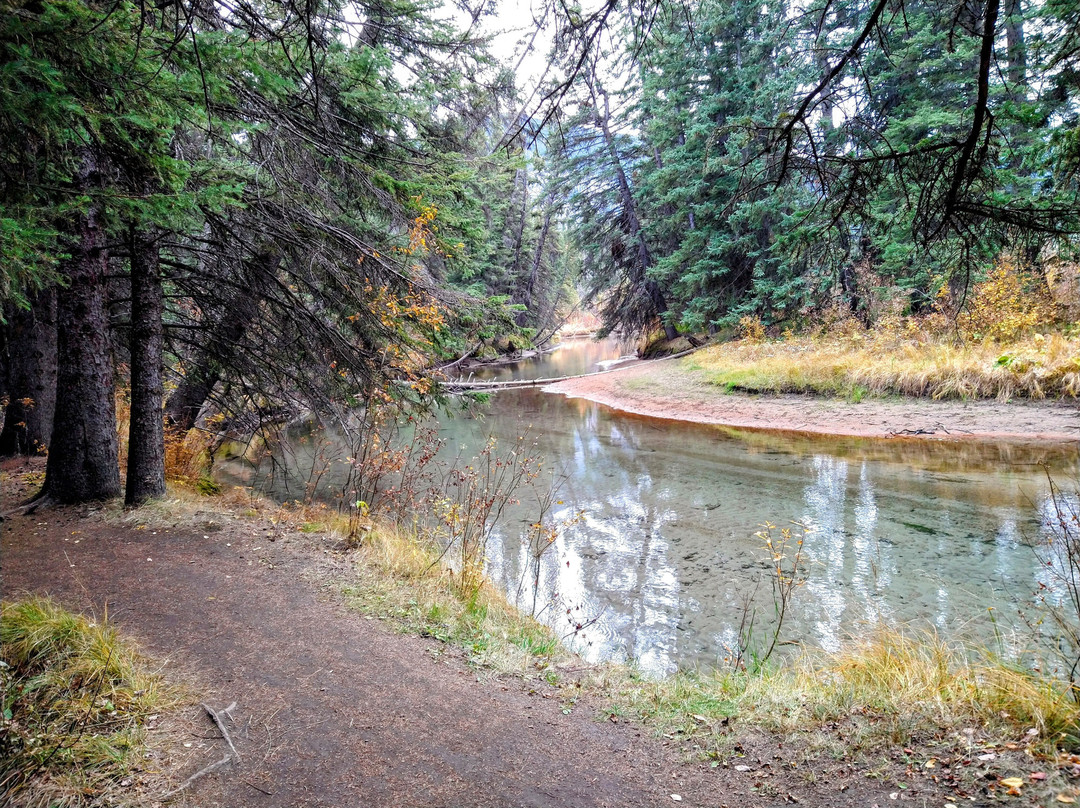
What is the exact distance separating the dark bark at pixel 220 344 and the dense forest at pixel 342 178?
49mm

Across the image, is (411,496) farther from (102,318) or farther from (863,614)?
(863,614)

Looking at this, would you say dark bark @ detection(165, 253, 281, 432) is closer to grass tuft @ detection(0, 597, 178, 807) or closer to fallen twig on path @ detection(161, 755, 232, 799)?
grass tuft @ detection(0, 597, 178, 807)

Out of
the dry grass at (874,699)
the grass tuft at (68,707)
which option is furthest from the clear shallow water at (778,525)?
the grass tuft at (68,707)

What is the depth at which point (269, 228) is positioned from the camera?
604 cm

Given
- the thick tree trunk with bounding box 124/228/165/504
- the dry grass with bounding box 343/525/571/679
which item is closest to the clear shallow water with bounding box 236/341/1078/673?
the dry grass with bounding box 343/525/571/679

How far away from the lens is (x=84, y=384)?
5613 millimetres

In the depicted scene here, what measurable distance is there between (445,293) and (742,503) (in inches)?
207

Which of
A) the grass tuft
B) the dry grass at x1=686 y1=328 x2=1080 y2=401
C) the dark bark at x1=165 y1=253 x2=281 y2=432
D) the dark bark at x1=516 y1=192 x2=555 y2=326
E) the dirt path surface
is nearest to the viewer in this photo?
the grass tuft

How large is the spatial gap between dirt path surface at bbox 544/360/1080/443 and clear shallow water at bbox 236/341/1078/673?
0.71m

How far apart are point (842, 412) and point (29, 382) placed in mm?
15390

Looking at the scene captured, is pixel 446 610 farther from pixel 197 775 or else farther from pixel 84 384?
pixel 84 384

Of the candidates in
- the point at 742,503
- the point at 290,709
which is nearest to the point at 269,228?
the point at 290,709

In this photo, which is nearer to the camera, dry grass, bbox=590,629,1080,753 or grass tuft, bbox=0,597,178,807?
grass tuft, bbox=0,597,178,807

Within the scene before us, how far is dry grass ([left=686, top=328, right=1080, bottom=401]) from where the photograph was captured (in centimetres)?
1024
